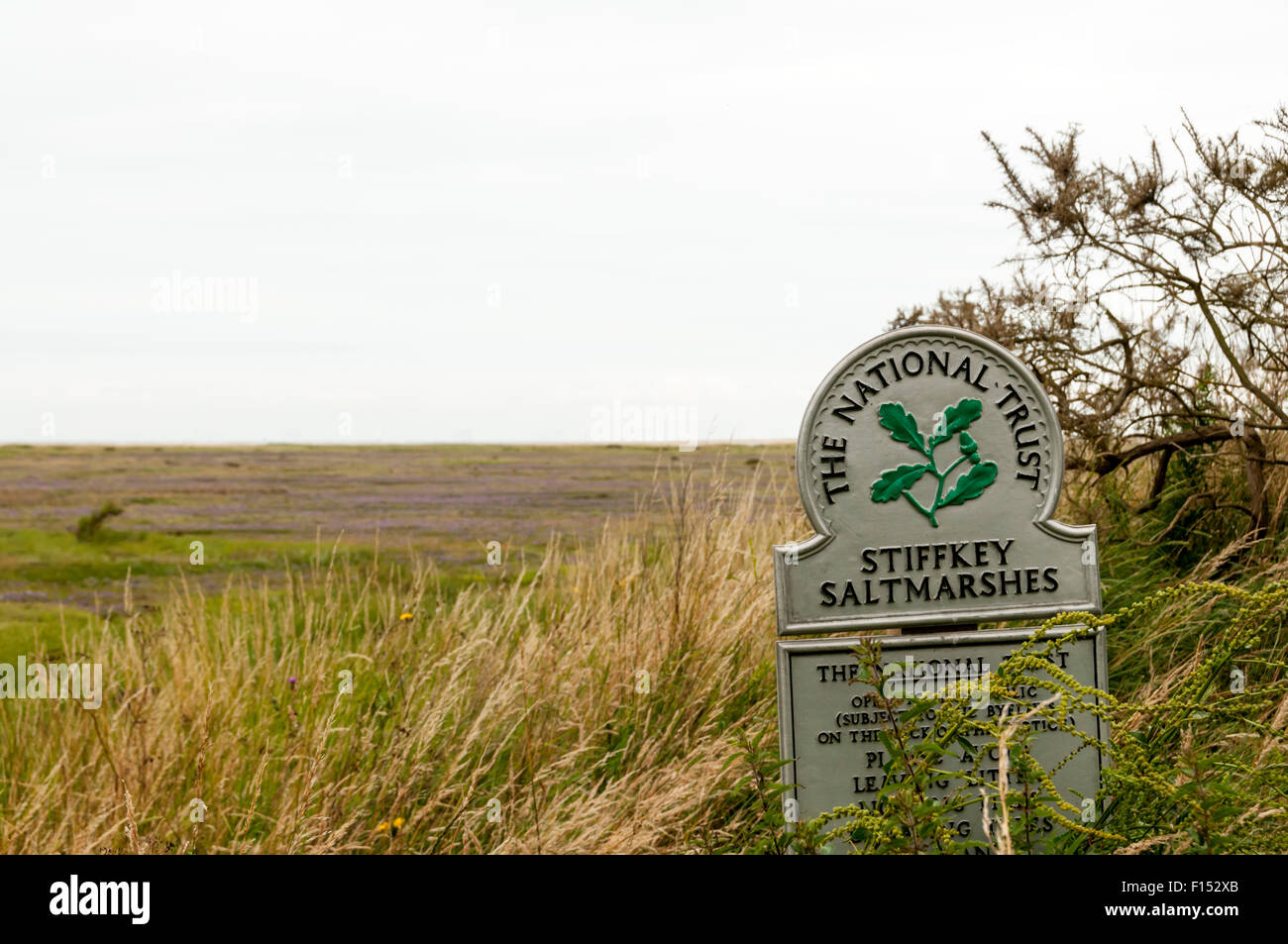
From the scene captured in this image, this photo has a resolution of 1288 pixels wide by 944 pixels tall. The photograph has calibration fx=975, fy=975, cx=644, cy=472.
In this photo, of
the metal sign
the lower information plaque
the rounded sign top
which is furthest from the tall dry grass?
the rounded sign top

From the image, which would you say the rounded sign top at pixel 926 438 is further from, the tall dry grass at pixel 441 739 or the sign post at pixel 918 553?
the tall dry grass at pixel 441 739

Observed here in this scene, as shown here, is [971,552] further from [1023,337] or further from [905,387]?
[1023,337]

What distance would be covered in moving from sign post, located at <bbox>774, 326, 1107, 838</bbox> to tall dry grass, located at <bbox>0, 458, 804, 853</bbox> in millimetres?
458

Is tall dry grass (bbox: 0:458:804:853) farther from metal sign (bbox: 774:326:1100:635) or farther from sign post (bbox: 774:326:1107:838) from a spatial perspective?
metal sign (bbox: 774:326:1100:635)

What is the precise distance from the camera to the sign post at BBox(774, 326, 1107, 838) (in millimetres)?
4109

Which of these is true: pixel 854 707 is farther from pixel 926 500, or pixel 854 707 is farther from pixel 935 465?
pixel 935 465

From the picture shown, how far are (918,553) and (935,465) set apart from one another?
0.38 m

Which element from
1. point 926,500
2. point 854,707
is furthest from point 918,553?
Answer: point 854,707

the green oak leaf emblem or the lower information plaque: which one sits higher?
the green oak leaf emblem

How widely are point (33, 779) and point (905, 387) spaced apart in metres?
4.45

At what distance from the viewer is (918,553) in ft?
13.7

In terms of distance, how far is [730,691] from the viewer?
5.64m
